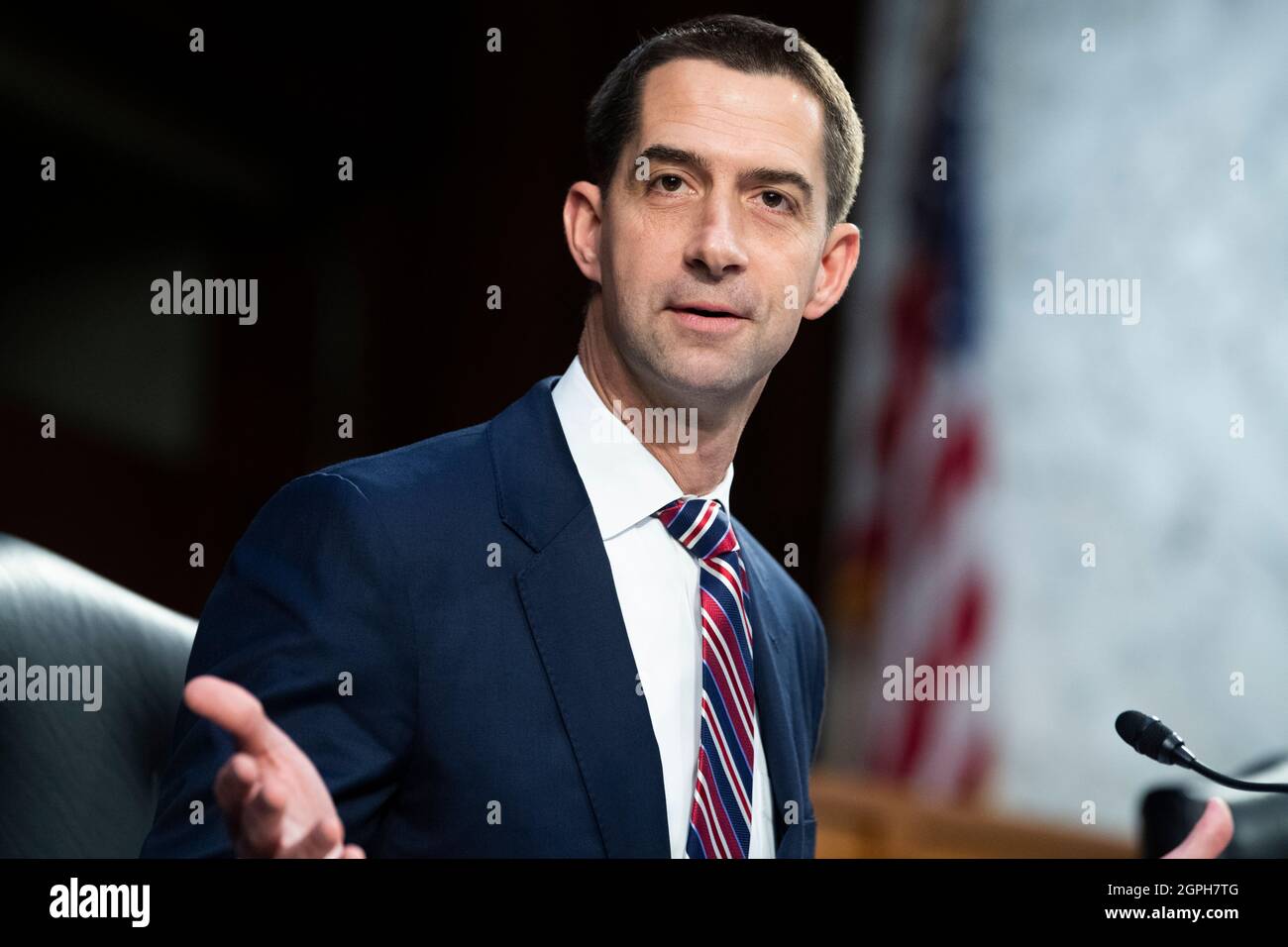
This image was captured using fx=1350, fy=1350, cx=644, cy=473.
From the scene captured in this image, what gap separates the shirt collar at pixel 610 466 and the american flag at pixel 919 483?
2289 mm

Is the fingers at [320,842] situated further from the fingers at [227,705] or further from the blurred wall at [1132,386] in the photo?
the blurred wall at [1132,386]

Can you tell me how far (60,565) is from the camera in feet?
4.50

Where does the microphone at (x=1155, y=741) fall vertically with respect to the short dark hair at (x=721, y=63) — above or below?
below

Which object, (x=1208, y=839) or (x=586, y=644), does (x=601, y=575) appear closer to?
(x=586, y=644)

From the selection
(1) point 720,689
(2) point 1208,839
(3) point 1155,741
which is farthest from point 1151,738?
(1) point 720,689

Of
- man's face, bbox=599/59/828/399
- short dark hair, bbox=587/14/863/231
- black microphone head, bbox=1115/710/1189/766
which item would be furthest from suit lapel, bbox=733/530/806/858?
short dark hair, bbox=587/14/863/231

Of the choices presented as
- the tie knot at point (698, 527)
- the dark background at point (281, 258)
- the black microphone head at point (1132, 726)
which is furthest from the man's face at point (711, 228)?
the dark background at point (281, 258)

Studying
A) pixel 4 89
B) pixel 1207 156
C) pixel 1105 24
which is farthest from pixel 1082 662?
pixel 4 89

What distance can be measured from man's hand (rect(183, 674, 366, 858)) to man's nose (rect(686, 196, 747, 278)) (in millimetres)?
661

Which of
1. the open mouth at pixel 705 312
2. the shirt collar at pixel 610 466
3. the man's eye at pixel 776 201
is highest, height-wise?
the man's eye at pixel 776 201

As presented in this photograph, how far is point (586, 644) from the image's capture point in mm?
1275

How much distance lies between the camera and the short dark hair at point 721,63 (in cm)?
149

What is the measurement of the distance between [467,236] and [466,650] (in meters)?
2.89

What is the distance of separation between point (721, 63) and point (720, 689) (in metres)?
0.67
